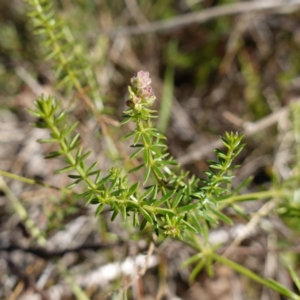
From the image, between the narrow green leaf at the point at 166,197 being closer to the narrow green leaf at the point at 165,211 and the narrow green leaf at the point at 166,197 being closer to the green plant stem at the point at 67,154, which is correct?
the narrow green leaf at the point at 165,211

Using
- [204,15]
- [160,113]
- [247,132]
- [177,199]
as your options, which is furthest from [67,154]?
[204,15]

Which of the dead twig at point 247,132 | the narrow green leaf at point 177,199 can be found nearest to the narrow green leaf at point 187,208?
the narrow green leaf at point 177,199

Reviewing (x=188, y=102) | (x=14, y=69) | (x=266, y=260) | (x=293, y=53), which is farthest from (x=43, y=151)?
(x=293, y=53)

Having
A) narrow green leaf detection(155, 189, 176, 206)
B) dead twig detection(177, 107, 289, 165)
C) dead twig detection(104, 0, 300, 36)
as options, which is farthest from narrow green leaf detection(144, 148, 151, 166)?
A: dead twig detection(104, 0, 300, 36)

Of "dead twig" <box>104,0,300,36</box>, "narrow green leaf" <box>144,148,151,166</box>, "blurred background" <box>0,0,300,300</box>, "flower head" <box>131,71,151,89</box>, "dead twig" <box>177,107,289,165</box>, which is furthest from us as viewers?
"dead twig" <box>104,0,300,36</box>

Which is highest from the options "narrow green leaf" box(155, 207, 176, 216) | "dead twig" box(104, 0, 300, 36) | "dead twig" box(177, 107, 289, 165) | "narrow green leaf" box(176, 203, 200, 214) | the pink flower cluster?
"dead twig" box(104, 0, 300, 36)

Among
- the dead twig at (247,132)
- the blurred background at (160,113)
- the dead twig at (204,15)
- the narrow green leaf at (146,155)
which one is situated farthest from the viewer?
the dead twig at (204,15)

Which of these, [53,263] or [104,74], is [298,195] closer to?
[53,263]

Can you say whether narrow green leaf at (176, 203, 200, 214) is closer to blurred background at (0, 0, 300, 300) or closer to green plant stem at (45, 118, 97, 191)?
green plant stem at (45, 118, 97, 191)
